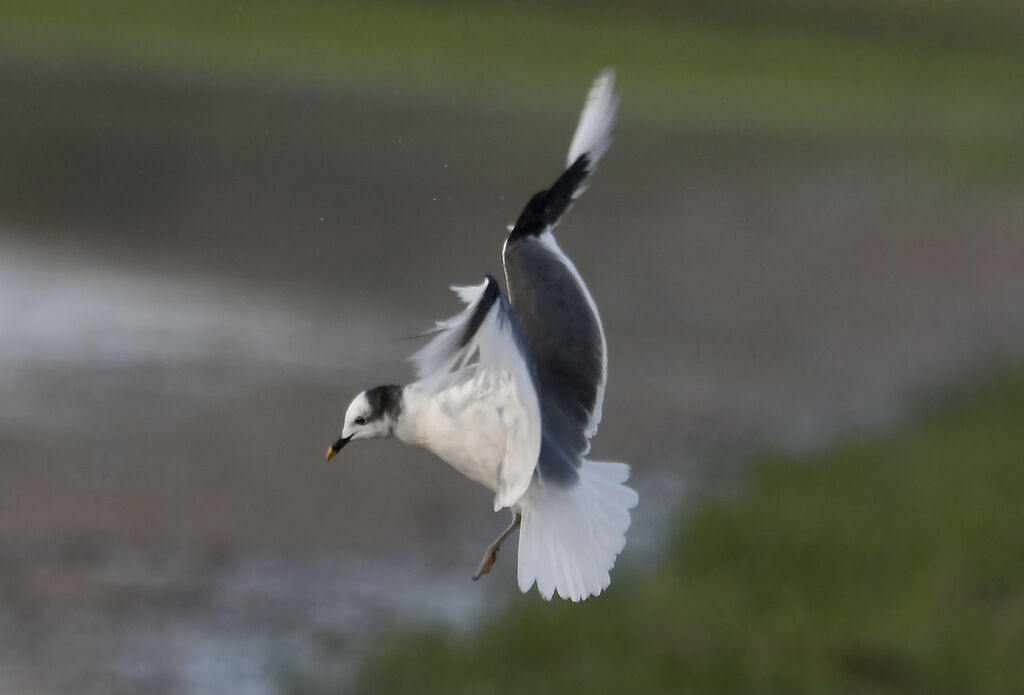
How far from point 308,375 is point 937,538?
5534 mm

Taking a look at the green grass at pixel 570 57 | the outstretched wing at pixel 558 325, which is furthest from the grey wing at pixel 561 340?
the green grass at pixel 570 57

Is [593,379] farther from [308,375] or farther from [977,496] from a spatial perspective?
[308,375]

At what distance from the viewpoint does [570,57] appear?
30.9 m

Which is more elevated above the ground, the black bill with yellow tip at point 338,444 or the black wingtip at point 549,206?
the black wingtip at point 549,206

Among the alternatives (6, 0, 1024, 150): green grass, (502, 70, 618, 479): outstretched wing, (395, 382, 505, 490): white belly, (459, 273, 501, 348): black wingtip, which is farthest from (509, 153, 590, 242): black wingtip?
(6, 0, 1024, 150): green grass

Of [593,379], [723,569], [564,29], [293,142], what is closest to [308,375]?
[723,569]

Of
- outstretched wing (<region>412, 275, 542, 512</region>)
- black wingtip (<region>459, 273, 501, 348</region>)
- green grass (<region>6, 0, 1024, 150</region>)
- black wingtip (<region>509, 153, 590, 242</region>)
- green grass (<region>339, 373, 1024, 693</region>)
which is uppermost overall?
green grass (<region>6, 0, 1024, 150</region>)

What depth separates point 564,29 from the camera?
32.7m

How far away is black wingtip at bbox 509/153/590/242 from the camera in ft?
11.8

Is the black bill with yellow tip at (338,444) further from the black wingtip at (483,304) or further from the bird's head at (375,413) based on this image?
the black wingtip at (483,304)

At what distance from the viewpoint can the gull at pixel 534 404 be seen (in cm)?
294

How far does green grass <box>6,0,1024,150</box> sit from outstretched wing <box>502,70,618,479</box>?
23853 mm

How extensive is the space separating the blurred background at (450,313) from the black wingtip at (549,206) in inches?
196

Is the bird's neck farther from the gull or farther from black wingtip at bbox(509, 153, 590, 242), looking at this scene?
black wingtip at bbox(509, 153, 590, 242)
